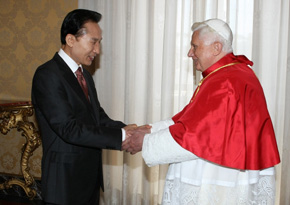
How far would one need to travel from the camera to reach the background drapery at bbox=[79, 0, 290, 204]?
326 cm

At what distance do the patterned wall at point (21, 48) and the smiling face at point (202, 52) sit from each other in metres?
2.25

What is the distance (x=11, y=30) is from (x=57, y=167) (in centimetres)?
262

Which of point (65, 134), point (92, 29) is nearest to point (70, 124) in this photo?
point (65, 134)

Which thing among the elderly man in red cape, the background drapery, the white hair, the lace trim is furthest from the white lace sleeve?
the background drapery

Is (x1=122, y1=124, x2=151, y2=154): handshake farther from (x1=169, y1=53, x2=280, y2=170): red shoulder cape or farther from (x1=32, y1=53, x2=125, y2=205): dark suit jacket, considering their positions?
(x1=169, y1=53, x2=280, y2=170): red shoulder cape

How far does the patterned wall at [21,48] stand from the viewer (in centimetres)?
413

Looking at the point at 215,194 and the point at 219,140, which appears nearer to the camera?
the point at 219,140

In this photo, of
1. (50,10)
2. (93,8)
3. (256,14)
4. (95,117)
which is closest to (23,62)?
(50,10)

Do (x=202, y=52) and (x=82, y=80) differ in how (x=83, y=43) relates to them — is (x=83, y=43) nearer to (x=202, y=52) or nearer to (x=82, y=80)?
(x=82, y=80)

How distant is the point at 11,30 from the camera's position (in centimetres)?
429

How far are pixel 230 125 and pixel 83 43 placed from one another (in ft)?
3.82

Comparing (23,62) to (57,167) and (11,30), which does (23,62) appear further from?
(57,167)

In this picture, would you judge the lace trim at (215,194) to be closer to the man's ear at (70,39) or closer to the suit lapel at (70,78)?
the suit lapel at (70,78)

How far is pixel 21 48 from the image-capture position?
14.0ft
